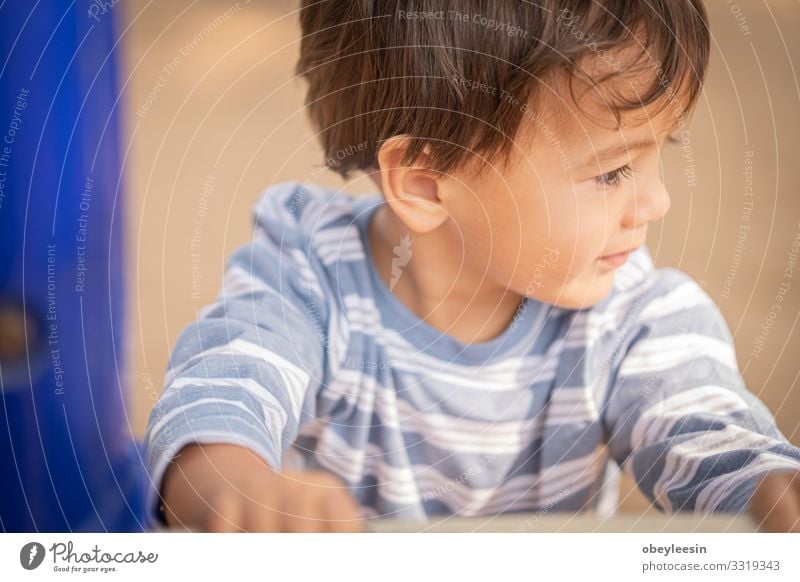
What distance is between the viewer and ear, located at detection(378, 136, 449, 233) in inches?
20.6

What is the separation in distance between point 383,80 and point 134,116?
152mm

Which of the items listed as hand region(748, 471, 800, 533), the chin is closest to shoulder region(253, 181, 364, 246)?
the chin

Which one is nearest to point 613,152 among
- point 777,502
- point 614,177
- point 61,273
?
point 614,177

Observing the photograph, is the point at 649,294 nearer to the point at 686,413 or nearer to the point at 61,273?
the point at 686,413

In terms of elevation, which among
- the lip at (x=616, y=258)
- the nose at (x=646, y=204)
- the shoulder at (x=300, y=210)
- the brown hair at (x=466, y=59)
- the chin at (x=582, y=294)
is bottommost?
the chin at (x=582, y=294)

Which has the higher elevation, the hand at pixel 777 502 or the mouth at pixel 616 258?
the mouth at pixel 616 258

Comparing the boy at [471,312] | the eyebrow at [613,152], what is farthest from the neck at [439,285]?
the eyebrow at [613,152]

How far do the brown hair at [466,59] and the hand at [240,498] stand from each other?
0.19 m

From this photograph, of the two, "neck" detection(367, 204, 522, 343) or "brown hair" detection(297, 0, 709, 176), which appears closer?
"brown hair" detection(297, 0, 709, 176)

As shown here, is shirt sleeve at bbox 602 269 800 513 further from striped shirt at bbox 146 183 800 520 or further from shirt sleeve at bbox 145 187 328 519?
shirt sleeve at bbox 145 187 328 519

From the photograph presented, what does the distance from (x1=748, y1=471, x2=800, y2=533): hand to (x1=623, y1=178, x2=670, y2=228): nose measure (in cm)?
16

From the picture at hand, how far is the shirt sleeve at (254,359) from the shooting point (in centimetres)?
49

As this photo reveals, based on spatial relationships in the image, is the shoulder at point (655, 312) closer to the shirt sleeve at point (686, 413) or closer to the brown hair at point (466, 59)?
the shirt sleeve at point (686, 413)
